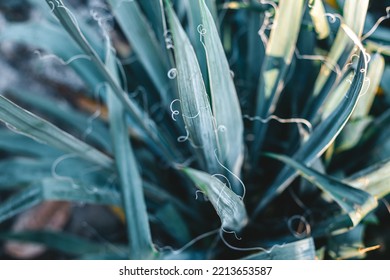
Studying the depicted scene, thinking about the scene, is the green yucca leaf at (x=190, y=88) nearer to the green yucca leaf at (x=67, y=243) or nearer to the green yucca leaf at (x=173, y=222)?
the green yucca leaf at (x=173, y=222)

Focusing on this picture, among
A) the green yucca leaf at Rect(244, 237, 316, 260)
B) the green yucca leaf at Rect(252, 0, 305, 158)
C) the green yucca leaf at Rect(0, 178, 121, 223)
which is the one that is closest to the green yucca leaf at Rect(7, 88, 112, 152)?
the green yucca leaf at Rect(0, 178, 121, 223)

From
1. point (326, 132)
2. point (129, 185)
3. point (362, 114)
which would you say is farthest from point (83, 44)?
point (362, 114)

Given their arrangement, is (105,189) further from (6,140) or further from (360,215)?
(360,215)

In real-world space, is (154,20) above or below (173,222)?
above

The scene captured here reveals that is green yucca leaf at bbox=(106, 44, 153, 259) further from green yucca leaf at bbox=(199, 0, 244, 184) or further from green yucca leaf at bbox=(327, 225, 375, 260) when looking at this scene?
green yucca leaf at bbox=(327, 225, 375, 260)

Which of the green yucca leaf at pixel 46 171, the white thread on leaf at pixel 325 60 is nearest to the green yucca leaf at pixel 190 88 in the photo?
the white thread on leaf at pixel 325 60

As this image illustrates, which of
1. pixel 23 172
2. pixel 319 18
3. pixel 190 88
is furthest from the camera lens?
pixel 23 172

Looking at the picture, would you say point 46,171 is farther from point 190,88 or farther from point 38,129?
point 190,88
